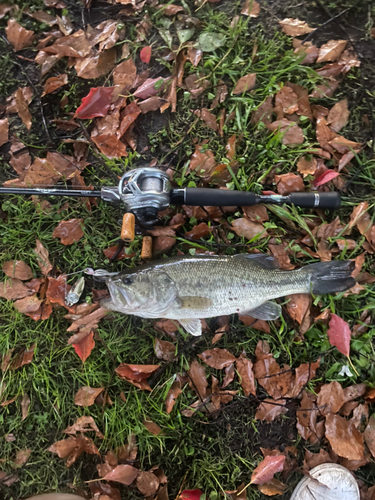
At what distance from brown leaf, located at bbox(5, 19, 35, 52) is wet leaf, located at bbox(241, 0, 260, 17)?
1905 millimetres

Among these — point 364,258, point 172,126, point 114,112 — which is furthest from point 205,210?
point 364,258

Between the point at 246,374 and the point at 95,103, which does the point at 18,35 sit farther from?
the point at 246,374

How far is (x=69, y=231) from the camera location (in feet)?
8.50

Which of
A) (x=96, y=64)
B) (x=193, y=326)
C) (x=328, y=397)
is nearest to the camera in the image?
(x=193, y=326)

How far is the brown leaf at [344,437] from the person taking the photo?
2312 mm

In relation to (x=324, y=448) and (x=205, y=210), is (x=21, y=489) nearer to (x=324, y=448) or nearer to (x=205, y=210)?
(x=324, y=448)

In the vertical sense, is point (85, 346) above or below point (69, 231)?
below

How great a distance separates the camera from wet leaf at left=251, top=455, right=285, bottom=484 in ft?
7.61

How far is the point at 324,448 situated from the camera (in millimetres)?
2438

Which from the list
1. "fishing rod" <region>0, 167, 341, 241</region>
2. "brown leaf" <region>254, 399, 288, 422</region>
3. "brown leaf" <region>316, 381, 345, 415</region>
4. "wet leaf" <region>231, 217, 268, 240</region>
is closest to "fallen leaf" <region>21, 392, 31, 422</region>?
"fishing rod" <region>0, 167, 341, 241</region>

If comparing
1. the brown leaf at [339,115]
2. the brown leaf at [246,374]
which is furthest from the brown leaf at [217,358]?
the brown leaf at [339,115]

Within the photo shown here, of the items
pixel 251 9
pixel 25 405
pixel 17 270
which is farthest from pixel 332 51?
pixel 25 405

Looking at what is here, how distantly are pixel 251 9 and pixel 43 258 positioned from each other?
2835 mm

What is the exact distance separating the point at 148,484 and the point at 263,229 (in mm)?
2235
